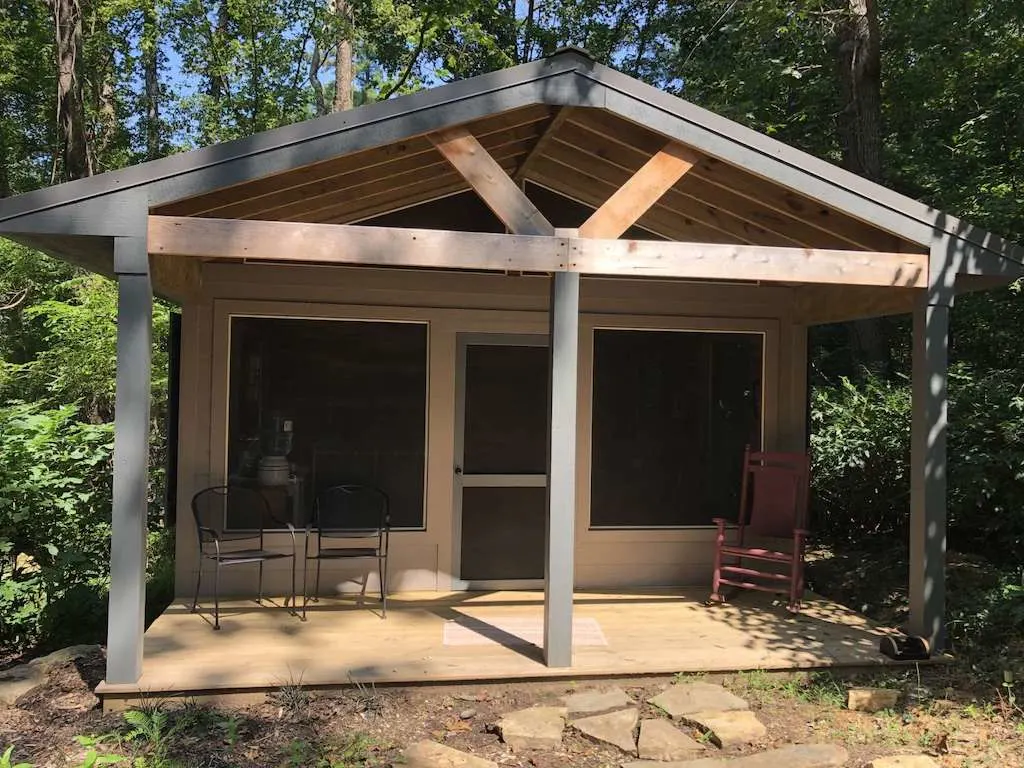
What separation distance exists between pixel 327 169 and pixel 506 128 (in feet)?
3.27

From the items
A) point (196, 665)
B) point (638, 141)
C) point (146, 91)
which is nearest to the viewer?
point (196, 665)

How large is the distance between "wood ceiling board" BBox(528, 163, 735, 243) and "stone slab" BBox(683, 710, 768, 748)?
3.14m

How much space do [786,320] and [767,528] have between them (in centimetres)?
157

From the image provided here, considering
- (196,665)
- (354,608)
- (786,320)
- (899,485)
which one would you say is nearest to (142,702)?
(196,665)

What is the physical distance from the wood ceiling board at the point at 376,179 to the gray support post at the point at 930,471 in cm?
252

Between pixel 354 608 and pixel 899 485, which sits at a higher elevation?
pixel 899 485

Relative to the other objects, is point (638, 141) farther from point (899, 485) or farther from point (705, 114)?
point (899, 485)

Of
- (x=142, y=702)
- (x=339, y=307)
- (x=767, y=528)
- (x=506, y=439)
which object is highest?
(x=339, y=307)

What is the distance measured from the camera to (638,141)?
4441 mm

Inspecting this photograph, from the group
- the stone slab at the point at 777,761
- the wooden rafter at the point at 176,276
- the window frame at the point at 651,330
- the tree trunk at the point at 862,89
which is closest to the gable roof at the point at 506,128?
the wooden rafter at the point at 176,276

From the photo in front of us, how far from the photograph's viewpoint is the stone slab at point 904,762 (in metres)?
3.12

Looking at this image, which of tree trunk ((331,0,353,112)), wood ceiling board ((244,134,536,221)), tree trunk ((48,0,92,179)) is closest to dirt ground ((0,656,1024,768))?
wood ceiling board ((244,134,536,221))

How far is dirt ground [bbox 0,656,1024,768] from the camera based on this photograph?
3.16 meters

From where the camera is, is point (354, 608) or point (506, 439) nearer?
point (354, 608)
